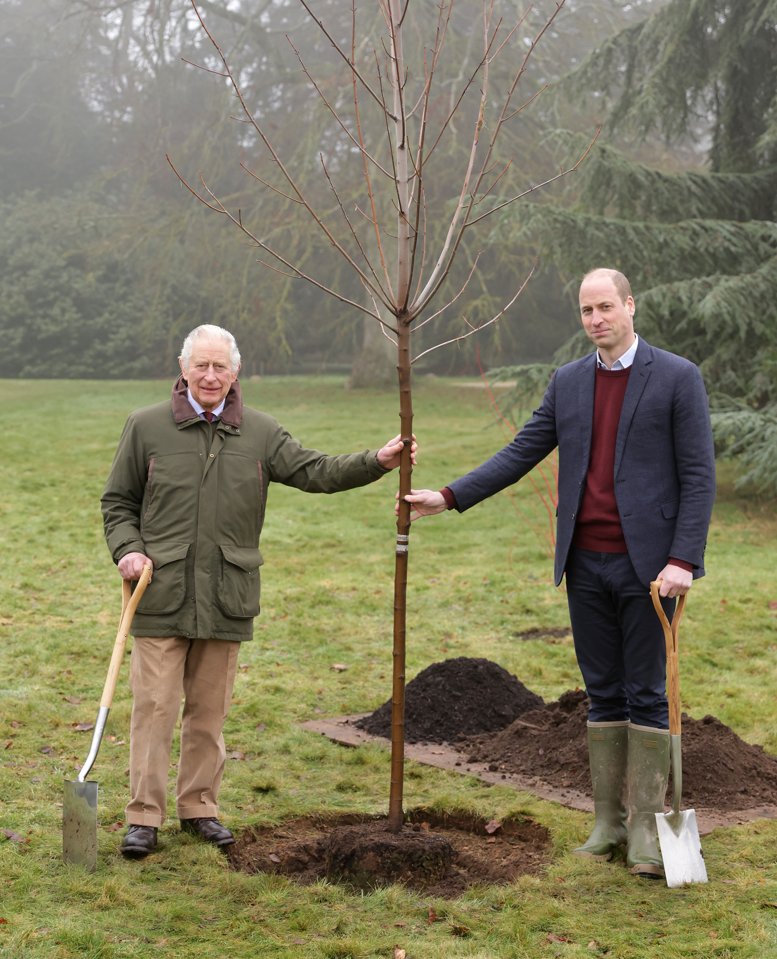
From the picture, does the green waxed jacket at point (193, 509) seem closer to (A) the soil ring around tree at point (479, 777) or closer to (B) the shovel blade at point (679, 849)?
(A) the soil ring around tree at point (479, 777)

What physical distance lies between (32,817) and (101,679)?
2.42m

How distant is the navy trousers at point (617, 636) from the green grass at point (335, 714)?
0.60m

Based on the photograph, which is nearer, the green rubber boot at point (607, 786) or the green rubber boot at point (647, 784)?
the green rubber boot at point (647, 784)

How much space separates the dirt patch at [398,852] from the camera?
168 inches

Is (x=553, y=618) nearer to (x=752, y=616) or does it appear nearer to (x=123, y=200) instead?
(x=752, y=616)

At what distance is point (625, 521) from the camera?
4.18m

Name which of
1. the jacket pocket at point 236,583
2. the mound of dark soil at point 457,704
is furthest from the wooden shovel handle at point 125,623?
the mound of dark soil at point 457,704

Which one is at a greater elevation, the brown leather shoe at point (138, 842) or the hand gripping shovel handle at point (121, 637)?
the hand gripping shovel handle at point (121, 637)

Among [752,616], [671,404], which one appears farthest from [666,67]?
[671,404]

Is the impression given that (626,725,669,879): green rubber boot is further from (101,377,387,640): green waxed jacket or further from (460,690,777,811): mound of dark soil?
(101,377,387,640): green waxed jacket

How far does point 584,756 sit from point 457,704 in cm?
97

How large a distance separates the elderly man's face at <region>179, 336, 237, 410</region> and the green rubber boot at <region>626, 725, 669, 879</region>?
1941 mm


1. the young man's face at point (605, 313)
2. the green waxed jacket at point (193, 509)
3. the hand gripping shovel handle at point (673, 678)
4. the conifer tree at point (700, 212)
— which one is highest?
the conifer tree at point (700, 212)

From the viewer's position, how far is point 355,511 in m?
13.7
